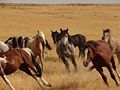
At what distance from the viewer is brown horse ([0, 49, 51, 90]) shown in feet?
35.3

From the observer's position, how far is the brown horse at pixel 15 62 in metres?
10.8

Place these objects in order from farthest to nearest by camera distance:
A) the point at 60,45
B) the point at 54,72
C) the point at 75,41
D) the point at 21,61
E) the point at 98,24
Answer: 1. the point at 98,24
2. the point at 75,41
3. the point at 60,45
4. the point at 54,72
5. the point at 21,61

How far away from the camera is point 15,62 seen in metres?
11.1

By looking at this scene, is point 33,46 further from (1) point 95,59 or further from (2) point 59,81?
(1) point 95,59

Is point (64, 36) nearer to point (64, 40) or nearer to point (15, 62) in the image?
point (64, 40)

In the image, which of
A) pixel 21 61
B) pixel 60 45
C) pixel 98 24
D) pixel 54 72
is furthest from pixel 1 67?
pixel 98 24

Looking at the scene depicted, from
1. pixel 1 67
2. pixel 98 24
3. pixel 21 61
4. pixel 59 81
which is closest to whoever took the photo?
pixel 1 67

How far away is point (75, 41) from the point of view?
1906 centimetres

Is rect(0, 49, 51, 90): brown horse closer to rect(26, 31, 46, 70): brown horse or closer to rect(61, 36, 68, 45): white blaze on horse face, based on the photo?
rect(61, 36, 68, 45): white blaze on horse face

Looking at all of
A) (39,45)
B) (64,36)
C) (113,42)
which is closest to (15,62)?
(64,36)

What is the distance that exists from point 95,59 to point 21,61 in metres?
2.06

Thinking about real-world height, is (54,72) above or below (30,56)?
below

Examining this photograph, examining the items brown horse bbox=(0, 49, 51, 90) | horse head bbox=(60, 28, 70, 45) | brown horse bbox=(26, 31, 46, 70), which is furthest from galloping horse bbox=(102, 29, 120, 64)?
brown horse bbox=(0, 49, 51, 90)

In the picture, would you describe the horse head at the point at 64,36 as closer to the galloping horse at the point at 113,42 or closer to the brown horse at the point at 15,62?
the galloping horse at the point at 113,42
